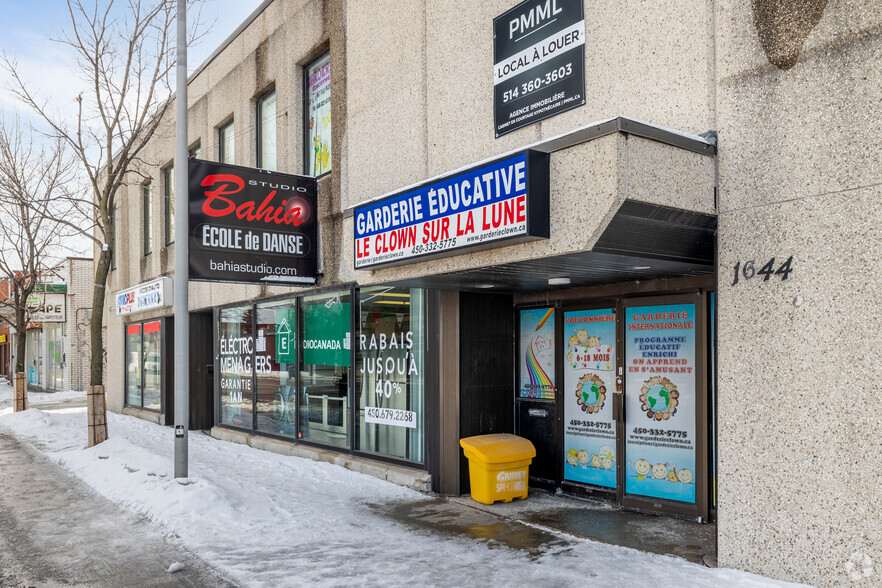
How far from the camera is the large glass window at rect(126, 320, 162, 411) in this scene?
18.2m

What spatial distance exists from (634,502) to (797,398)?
3.04 m

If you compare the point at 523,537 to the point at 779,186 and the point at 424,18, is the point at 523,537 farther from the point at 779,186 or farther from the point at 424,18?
the point at 424,18

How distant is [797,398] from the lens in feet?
16.5

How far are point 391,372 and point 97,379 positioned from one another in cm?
628

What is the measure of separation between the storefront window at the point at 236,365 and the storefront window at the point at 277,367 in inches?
15.5

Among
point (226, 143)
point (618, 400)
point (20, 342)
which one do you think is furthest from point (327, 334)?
point (20, 342)

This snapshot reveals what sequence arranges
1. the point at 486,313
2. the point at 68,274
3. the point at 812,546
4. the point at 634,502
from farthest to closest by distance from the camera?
the point at 68,274
the point at 486,313
the point at 634,502
the point at 812,546

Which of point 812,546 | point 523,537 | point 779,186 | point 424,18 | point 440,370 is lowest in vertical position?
point 523,537

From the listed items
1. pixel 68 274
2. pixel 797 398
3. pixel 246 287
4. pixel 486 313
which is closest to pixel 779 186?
pixel 797 398

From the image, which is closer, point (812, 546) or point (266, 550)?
point (812, 546)

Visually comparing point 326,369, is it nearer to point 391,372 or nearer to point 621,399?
point 391,372

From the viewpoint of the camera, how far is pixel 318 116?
11508mm

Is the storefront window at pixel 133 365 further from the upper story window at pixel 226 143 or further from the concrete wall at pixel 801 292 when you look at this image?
the concrete wall at pixel 801 292

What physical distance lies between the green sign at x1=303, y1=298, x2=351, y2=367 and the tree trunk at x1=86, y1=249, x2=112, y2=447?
12.0 ft
